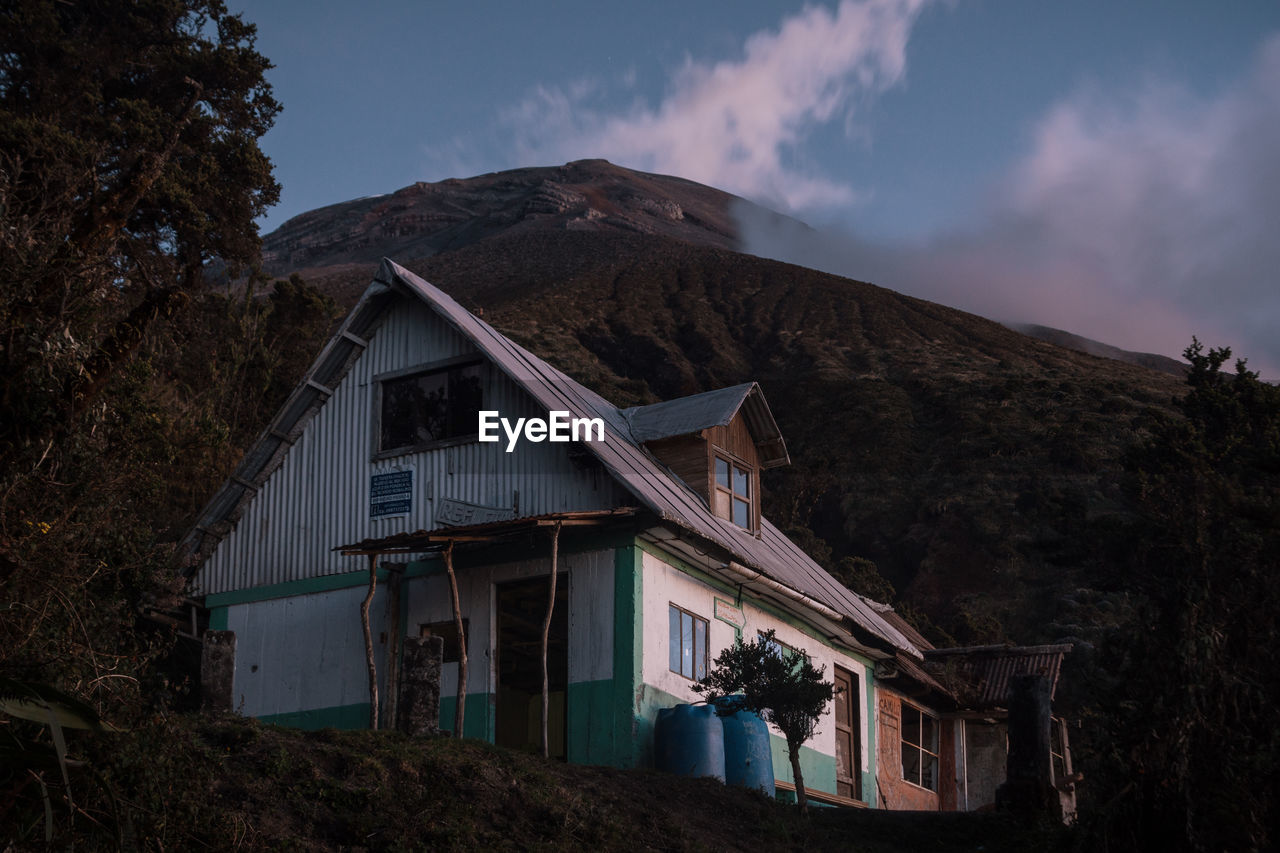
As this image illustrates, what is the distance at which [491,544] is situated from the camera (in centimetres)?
1672

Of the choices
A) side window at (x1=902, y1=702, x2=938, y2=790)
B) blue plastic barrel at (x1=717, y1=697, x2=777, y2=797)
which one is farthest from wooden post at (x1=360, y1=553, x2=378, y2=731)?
side window at (x1=902, y1=702, x2=938, y2=790)

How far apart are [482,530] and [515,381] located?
2.60m

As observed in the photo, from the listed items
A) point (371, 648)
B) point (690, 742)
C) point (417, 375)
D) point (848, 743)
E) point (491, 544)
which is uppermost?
point (417, 375)

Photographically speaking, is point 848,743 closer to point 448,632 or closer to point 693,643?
point 693,643

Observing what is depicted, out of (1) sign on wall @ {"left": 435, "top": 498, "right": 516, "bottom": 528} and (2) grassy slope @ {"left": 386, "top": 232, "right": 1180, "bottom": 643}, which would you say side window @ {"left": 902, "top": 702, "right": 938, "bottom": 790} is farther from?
(1) sign on wall @ {"left": 435, "top": 498, "right": 516, "bottom": 528}

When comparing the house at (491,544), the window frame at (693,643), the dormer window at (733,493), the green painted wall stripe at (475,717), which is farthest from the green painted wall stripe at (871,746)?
the green painted wall stripe at (475,717)

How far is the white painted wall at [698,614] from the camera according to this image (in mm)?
15844

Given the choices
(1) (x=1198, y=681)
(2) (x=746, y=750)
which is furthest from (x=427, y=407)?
(1) (x=1198, y=681)

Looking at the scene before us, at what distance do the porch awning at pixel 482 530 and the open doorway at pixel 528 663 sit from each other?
141cm

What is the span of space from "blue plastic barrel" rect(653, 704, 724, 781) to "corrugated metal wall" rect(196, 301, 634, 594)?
3233mm

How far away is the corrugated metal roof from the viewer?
24.6m

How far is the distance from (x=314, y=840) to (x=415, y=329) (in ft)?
35.7

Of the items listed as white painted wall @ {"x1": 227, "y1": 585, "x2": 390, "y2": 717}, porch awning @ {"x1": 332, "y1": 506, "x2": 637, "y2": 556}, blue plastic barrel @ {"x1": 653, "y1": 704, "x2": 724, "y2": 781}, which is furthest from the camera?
Result: white painted wall @ {"x1": 227, "y1": 585, "x2": 390, "y2": 717}

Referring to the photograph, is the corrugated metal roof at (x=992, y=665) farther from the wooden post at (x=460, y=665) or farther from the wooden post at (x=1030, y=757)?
the wooden post at (x=460, y=665)
